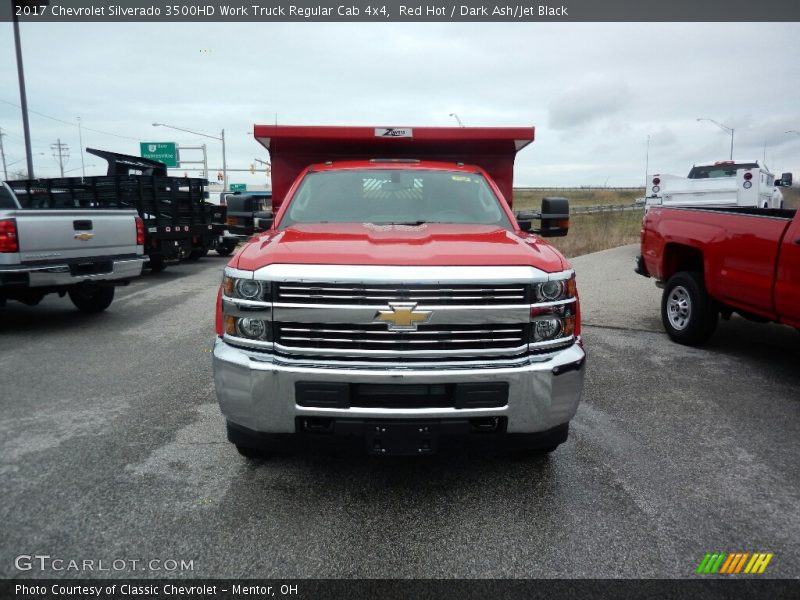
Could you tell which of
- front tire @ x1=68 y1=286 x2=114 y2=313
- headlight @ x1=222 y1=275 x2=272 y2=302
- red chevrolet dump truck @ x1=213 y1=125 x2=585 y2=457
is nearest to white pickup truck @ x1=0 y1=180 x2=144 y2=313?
front tire @ x1=68 y1=286 x2=114 y2=313

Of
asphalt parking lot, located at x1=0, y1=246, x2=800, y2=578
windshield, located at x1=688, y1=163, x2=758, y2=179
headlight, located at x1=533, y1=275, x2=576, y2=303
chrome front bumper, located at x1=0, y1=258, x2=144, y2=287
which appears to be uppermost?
windshield, located at x1=688, y1=163, x2=758, y2=179

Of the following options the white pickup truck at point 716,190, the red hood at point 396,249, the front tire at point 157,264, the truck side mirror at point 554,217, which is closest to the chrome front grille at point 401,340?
the red hood at point 396,249

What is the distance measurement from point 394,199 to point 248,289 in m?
1.79

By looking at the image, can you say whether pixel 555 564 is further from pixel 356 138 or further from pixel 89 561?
pixel 356 138

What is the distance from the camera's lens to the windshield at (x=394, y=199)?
427 cm

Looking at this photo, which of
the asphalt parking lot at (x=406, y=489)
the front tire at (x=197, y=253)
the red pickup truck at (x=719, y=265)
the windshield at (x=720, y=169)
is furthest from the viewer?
the windshield at (x=720, y=169)

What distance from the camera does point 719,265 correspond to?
589 centimetres

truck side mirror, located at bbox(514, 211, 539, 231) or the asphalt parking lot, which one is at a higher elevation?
truck side mirror, located at bbox(514, 211, 539, 231)

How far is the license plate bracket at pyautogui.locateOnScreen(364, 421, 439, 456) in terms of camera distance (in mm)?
2871

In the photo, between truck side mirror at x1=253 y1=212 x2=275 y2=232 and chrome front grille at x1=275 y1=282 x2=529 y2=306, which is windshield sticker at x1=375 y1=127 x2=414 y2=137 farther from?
chrome front grille at x1=275 y1=282 x2=529 y2=306

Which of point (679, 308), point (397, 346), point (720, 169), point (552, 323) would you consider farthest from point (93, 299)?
point (720, 169)

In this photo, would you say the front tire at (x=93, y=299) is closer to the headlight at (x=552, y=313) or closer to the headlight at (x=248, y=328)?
the headlight at (x=248, y=328)

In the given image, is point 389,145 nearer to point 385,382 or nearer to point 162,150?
point 385,382

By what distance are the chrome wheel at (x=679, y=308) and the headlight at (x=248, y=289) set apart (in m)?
5.22
